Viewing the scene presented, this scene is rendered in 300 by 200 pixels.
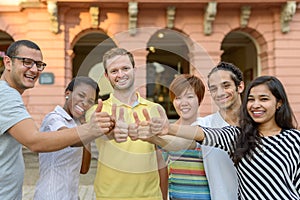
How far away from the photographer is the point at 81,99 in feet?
7.11

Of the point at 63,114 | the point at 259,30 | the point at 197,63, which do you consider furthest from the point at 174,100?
the point at 259,30

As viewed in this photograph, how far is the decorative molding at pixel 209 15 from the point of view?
9.80 meters

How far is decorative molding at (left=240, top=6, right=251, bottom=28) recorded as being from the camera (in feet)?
33.6

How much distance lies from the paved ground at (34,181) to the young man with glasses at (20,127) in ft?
12.5

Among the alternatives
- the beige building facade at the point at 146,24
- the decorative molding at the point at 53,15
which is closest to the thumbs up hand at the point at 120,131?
the beige building facade at the point at 146,24

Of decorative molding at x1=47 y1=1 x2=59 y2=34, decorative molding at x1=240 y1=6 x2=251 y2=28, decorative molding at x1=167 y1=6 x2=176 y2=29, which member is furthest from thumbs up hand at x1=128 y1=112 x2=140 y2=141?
decorative molding at x1=240 y1=6 x2=251 y2=28

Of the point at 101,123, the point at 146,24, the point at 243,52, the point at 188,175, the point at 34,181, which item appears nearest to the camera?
the point at 101,123

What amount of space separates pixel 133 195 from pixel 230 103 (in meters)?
0.80

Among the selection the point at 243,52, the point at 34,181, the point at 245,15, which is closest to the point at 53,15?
the point at 34,181

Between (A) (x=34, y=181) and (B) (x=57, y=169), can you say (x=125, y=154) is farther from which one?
(A) (x=34, y=181)

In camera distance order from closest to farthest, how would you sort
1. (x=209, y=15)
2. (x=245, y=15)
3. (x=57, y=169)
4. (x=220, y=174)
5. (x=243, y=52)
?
1. (x=220, y=174)
2. (x=57, y=169)
3. (x=209, y=15)
4. (x=245, y=15)
5. (x=243, y=52)

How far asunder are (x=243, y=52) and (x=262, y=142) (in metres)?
13.1

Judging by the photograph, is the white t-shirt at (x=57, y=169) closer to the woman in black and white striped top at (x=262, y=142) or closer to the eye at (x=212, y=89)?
the woman in black and white striped top at (x=262, y=142)

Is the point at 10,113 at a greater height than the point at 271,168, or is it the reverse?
the point at 10,113
